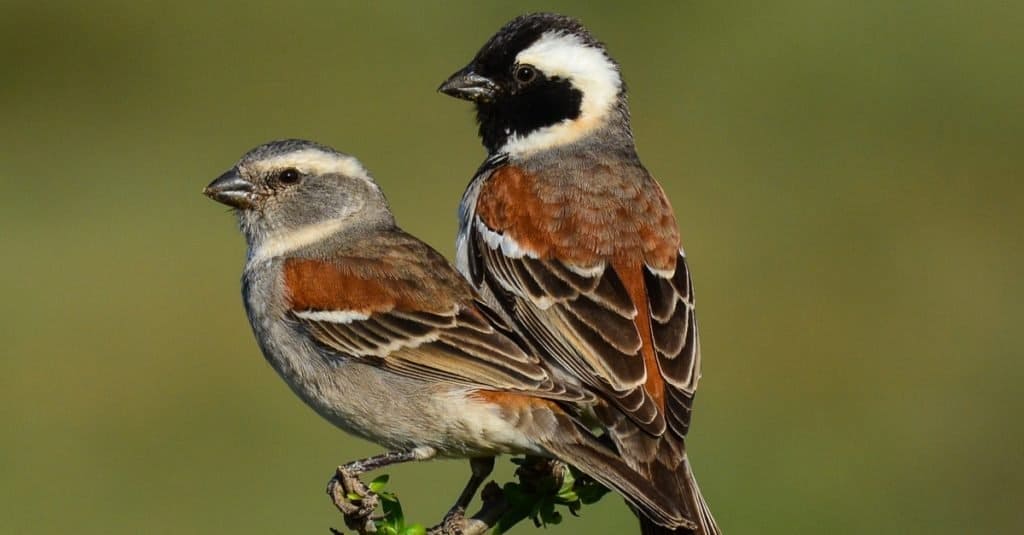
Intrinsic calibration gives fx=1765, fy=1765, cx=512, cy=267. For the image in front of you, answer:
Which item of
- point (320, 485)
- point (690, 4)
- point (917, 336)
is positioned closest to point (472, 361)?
point (320, 485)

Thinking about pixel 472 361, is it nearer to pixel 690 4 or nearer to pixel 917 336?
pixel 917 336

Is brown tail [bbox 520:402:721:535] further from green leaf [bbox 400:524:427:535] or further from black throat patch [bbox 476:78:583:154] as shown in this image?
black throat patch [bbox 476:78:583:154]

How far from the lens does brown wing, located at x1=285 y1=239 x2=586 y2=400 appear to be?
17.4 ft

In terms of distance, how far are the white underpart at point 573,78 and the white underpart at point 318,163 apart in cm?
69

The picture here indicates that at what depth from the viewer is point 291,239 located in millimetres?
6070

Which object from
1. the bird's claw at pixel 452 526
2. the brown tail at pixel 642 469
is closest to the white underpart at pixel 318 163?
the brown tail at pixel 642 469

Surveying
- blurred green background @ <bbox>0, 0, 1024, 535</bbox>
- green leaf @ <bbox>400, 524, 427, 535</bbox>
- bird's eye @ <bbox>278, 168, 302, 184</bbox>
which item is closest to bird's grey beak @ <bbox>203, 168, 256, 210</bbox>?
bird's eye @ <bbox>278, 168, 302, 184</bbox>

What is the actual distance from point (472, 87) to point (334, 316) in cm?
142

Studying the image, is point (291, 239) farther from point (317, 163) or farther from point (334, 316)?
point (334, 316)

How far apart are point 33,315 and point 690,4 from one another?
7.03 metres

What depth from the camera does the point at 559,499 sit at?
4.68 m

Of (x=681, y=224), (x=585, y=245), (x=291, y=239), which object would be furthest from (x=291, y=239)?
(x=681, y=224)

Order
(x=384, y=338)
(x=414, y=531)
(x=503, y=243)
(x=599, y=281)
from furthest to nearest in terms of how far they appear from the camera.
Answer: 1. (x=503, y=243)
2. (x=599, y=281)
3. (x=384, y=338)
4. (x=414, y=531)

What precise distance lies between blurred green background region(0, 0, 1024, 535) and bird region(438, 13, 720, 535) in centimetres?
286
